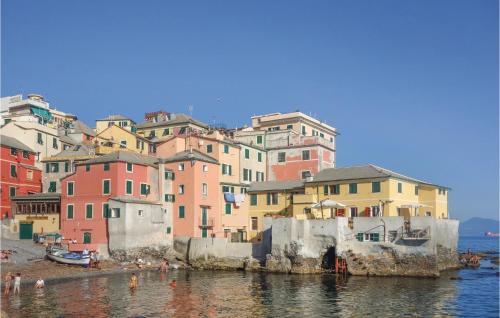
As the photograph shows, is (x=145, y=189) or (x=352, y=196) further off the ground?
(x=145, y=189)

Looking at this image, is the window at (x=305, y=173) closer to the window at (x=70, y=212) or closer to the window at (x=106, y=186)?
the window at (x=106, y=186)

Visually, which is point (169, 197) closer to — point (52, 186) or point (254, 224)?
point (254, 224)

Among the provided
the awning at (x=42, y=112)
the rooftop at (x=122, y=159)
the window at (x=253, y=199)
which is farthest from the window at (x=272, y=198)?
the awning at (x=42, y=112)

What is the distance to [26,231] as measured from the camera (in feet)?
236

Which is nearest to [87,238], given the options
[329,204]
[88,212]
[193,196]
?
[88,212]

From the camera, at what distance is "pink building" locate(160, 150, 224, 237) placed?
71375 millimetres

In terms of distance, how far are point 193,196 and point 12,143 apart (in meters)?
29.0

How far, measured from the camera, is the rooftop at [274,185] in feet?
249

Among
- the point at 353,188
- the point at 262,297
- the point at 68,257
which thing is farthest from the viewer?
the point at 353,188

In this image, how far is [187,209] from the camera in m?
71.6

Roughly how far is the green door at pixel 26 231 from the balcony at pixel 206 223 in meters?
23.5

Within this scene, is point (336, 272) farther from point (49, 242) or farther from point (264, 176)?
point (49, 242)

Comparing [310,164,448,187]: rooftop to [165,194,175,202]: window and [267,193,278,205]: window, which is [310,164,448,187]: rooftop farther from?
[165,194,175,202]: window

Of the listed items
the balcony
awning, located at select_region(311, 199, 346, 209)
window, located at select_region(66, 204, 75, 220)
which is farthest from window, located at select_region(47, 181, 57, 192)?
awning, located at select_region(311, 199, 346, 209)
